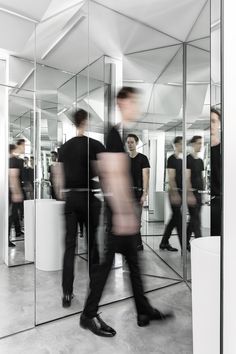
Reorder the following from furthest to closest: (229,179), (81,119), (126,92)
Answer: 1. (81,119)
2. (126,92)
3. (229,179)

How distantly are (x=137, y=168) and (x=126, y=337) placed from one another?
107 centimetres

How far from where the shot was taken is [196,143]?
4.62ft

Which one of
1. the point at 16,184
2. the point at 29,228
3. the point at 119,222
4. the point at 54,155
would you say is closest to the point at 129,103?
the point at 54,155

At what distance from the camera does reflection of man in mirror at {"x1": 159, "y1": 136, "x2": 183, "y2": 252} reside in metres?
1.52

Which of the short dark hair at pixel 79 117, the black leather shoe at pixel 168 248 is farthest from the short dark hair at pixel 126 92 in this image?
the black leather shoe at pixel 168 248

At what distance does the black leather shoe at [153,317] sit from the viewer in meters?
1.91

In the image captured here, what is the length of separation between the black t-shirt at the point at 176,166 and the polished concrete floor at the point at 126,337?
67 centimetres

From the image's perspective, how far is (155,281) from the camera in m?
1.88

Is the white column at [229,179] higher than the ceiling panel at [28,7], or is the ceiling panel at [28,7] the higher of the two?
the ceiling panel at [28,7]

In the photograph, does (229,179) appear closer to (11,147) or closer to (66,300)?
(11,147)

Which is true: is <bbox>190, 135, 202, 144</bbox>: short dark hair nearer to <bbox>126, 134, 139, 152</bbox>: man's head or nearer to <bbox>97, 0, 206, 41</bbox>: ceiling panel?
<bbox>126, 134, 139, 152</bbox>: man's head

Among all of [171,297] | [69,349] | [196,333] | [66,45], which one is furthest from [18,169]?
[196,333]

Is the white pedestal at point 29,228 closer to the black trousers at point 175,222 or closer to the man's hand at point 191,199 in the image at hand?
the black trousers at point 175,222

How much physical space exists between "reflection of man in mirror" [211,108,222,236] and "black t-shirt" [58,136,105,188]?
1068 millimetres
